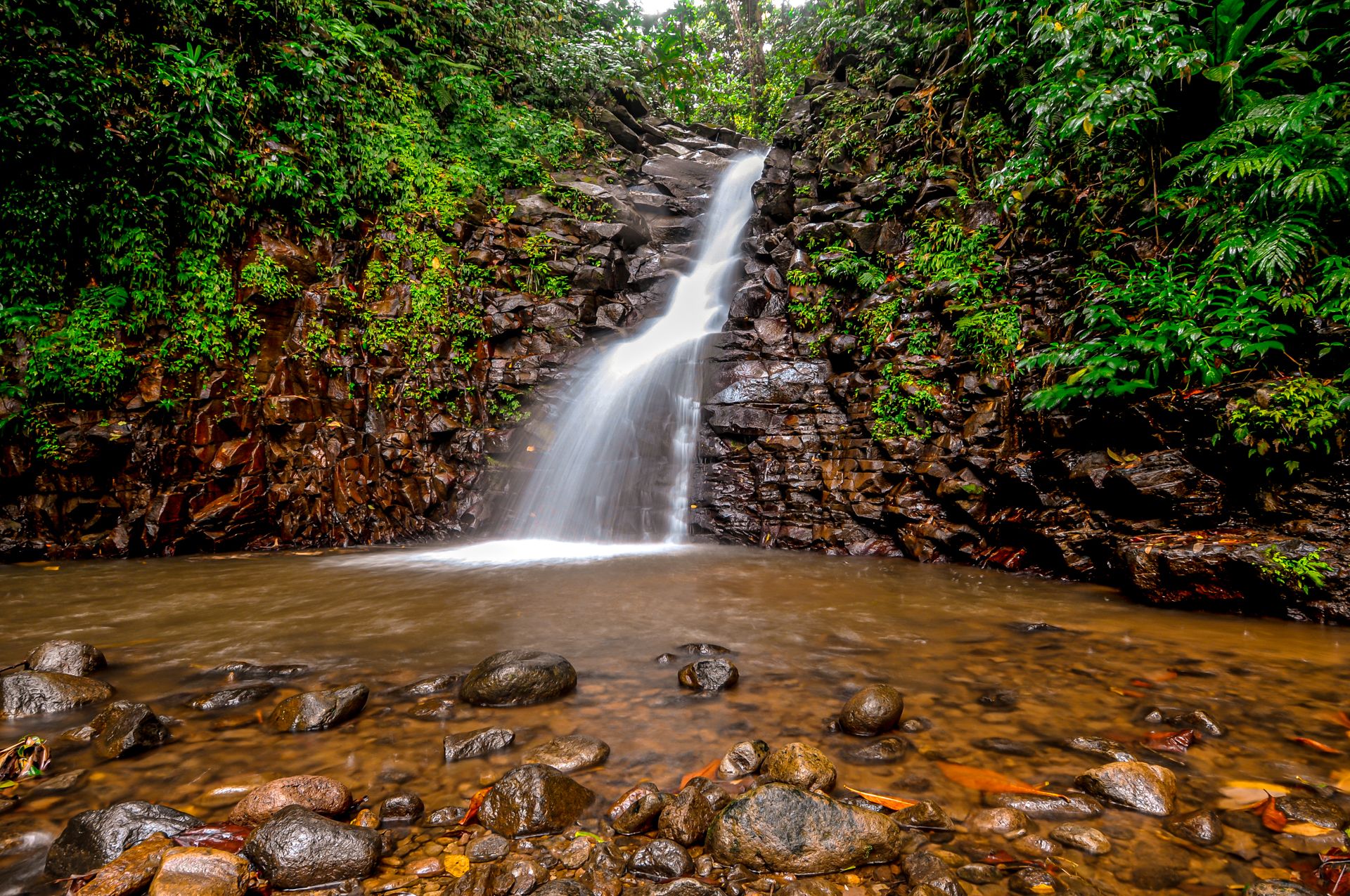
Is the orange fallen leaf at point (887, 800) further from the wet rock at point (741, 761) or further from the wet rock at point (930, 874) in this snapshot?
the wet rock at point (741, 761)

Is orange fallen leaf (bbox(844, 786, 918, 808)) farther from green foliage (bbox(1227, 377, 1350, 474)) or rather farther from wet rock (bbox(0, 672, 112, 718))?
green foliage (bbox(1227, 377, 1350, 474))

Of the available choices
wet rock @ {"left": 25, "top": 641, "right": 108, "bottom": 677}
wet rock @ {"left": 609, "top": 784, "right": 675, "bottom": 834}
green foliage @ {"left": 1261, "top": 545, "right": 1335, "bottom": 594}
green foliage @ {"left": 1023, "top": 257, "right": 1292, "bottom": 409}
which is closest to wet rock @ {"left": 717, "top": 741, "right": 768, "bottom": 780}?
wet rock @ {"left": 609, "top": 784, "right": 675, "bottom": 834}

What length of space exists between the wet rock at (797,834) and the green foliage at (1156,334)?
5797 millimetres

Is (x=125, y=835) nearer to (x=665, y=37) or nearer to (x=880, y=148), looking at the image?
(x=880, y=148)

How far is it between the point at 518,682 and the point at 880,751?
1767 mm

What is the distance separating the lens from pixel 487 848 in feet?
5.74

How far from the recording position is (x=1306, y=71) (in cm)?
602

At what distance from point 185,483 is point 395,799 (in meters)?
8.32

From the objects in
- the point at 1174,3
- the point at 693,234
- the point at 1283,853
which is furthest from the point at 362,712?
the point at 693,234

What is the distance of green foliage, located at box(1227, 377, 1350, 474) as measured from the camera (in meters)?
4.57

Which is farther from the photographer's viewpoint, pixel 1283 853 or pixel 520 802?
pixel 520 802

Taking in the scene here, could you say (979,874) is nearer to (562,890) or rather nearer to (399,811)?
(562,890)

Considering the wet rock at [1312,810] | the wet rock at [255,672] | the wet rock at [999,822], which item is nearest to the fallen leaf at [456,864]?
the wet rock at [999,822]

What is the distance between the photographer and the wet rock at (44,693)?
8.67 ft
